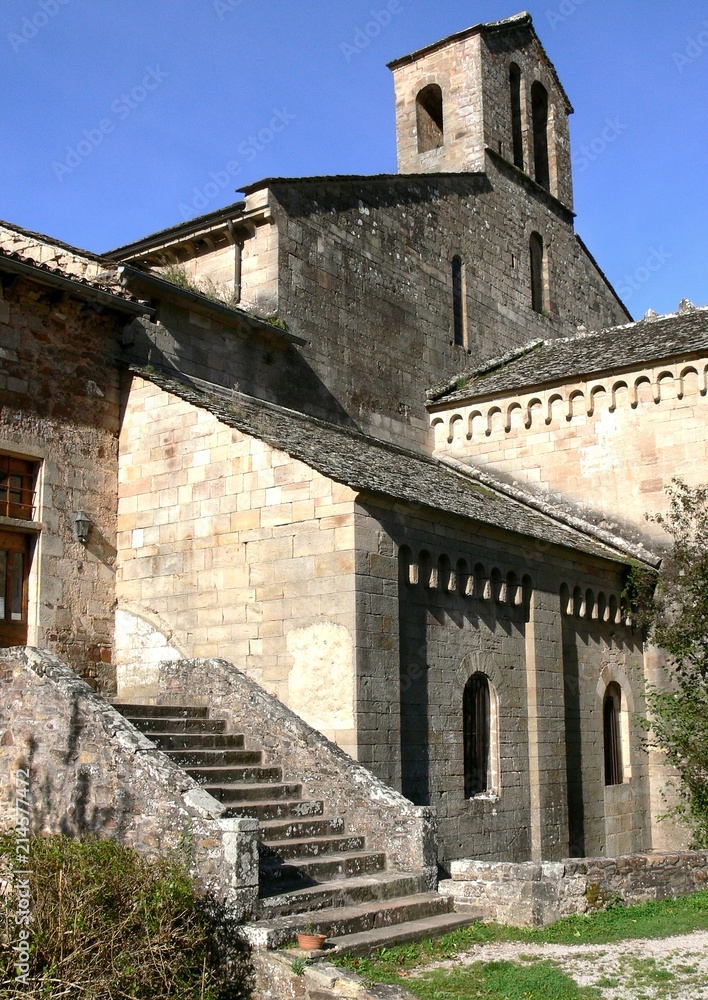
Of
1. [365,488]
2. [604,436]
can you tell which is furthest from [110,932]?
[604,436]

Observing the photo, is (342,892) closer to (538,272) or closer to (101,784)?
(101,784)

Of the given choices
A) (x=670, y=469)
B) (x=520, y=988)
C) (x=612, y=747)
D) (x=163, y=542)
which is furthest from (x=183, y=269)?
(x=520, y=988)

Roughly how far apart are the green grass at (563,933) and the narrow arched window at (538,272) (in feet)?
56.8

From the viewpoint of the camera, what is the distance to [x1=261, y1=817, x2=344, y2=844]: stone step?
952cm

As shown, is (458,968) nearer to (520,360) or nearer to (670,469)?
(670,469)

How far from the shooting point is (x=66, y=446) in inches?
543

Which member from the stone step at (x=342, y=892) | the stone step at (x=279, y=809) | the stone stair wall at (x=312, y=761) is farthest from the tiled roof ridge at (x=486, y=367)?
the stone step at (x=342, y=892)

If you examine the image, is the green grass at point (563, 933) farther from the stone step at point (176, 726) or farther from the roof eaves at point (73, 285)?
the roof eaves at point (73, 285)

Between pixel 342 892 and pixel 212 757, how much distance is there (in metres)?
2.14

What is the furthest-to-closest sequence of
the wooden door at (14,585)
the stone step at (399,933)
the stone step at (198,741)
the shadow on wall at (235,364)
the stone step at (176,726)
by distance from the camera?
the shadow on wall at (235,364)
the wooden door at (14,585)
the stone step at (176,726)
the stone step at (198,741)
the stone step at (399,933)

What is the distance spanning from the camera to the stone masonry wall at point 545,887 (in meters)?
9.65

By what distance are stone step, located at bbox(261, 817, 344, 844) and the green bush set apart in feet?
6.52

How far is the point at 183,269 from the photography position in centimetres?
1847

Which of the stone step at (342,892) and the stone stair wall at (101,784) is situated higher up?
the stone stair wall at (101,784)
